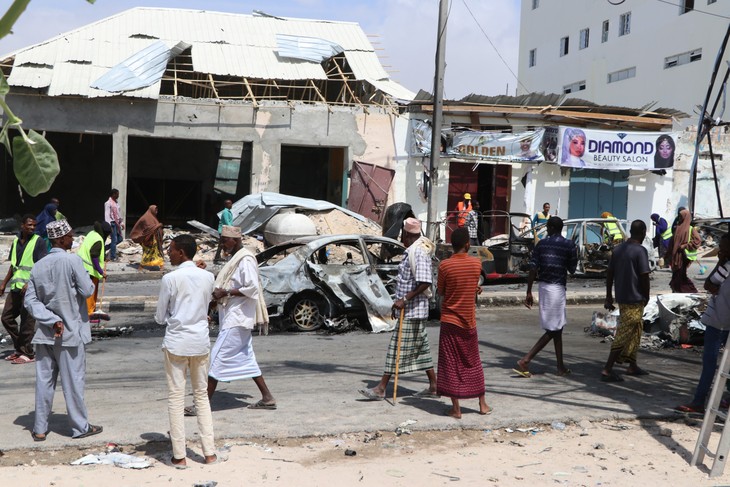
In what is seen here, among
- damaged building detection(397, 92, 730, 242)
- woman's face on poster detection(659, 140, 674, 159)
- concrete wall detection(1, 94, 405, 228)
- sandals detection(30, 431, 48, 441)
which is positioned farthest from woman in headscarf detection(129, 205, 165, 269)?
woman's face on poster detection(659, 140, 674, 159)

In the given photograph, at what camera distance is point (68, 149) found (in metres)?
26.0

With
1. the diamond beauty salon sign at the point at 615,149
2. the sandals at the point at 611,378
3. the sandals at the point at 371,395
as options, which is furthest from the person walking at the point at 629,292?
the diamond beauty salon sign at the point at 615,149

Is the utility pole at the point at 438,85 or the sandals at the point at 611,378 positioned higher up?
the utility pole at the point at 438,85

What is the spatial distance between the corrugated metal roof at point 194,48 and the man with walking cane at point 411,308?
1499 cm

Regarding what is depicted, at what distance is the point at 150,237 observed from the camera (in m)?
16.3

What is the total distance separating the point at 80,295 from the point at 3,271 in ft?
Answer: 39.1

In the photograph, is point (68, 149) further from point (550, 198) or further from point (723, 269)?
point (723, 269)

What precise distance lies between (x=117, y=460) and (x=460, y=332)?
2845 mm

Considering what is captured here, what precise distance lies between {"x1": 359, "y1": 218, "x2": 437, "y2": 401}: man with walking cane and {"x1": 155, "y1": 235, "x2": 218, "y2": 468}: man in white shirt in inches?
78.3

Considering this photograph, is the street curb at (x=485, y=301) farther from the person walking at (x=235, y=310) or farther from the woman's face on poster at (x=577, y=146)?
→ the woman's face on poster at (x=577, y=146)

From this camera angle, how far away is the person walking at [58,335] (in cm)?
557

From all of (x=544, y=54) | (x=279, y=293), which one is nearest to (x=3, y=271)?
(x=279, y=293)

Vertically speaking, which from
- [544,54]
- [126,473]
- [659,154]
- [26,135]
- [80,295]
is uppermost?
[544,54]

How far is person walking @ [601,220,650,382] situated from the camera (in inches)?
306
